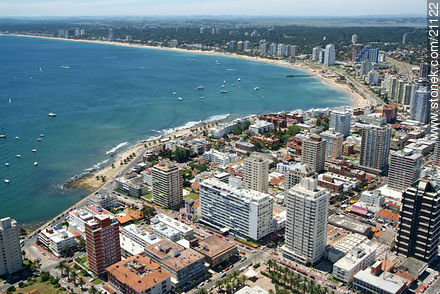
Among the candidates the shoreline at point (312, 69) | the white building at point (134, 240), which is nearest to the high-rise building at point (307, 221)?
the white building at point (134, 240)

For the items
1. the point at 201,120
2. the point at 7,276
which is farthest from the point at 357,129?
the point at 7,276

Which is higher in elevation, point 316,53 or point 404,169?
point 316,53

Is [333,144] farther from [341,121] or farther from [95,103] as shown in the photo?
[95,103]

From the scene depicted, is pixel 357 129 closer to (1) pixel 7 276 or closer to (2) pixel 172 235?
(2) pixel 172 235

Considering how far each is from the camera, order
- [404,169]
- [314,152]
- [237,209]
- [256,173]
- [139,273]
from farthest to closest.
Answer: [314,152], [404,169], [256,173], [237,209], [139,273]

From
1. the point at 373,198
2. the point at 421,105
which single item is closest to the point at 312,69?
the point at 421,105
